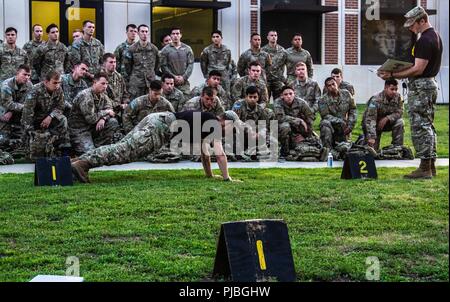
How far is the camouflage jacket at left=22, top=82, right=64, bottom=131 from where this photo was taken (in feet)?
47.6

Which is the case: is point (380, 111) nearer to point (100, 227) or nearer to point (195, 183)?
point (195, 183)

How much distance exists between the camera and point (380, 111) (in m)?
16.2

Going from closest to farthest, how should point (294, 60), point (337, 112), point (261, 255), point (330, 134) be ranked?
point (261, 255)
point (330, 134)
point (337, 112)
point (294, 60)

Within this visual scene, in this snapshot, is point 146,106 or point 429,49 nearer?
point 429,49

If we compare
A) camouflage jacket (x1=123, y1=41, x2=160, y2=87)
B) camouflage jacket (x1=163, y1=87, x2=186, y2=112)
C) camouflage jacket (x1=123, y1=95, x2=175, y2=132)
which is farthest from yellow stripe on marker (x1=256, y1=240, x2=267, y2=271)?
camouflage jacket (x1=123, y1=41, x2=160, y2=87)

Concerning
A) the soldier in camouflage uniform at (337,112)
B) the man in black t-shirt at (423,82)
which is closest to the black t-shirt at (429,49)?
the man in black t-shirt at (423,82)

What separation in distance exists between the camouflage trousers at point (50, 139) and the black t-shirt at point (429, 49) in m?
5.91

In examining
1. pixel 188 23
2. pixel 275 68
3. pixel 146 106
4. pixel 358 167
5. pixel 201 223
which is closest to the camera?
pixel 201 223

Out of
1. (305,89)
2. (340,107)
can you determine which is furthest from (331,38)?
(340,107)

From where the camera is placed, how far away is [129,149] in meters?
12.2

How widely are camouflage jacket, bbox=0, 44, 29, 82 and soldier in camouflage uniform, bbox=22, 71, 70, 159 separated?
2.60 m

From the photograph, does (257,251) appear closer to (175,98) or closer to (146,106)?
(146,106)

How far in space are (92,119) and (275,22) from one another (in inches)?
513
